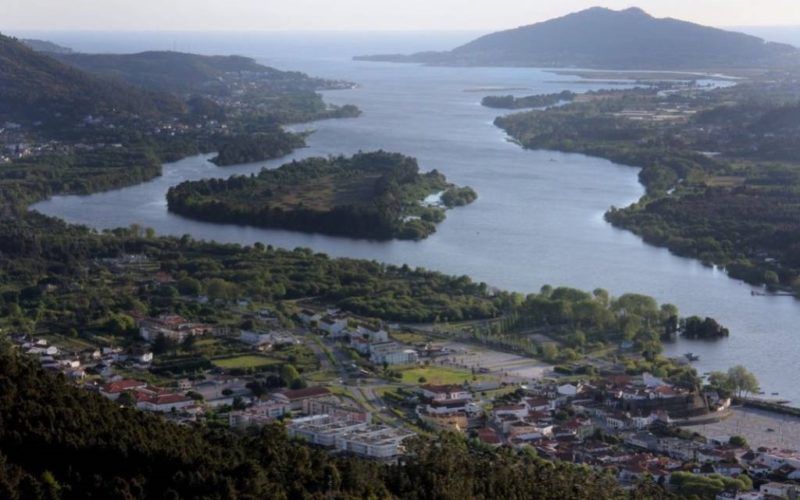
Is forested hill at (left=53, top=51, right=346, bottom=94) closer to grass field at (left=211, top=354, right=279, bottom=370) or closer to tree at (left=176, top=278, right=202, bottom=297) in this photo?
tree at (left=176, top=278, right=202, bottom=297)

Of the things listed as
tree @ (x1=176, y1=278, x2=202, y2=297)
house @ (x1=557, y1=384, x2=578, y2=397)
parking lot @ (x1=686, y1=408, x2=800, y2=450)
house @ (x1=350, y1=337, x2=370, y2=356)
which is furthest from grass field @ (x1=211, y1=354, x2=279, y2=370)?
parking lot @ (x1=686, y1=408, x2=800, y2=450)

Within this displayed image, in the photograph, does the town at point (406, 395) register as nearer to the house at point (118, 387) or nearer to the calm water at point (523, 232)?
the house at point (118, 387)

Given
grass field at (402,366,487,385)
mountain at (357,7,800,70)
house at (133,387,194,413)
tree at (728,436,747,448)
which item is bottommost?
grass field at (402,366,487,385)

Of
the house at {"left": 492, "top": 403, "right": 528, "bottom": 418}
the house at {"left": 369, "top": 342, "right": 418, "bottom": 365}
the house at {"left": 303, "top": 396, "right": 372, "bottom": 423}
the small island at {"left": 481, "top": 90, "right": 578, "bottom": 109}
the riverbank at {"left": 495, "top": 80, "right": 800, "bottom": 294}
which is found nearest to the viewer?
the house at {"left": 303, "top": 396, "right": 372, "bottom": 423}

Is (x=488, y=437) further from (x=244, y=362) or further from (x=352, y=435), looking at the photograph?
(x=244, y=362)

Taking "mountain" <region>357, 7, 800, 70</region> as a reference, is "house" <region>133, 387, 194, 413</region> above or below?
below

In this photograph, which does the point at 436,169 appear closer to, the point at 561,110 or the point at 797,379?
the point at 561,110

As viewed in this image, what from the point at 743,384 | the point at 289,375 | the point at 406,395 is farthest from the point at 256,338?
the point at 743,384

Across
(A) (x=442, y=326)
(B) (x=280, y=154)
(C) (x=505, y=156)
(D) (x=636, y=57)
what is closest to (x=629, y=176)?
(C) (x=505, y=156)
